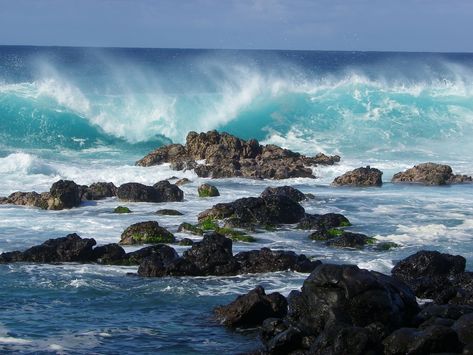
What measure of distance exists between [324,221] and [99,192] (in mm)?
8240

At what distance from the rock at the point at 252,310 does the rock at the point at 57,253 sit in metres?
5.32

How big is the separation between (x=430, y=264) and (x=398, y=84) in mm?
48108

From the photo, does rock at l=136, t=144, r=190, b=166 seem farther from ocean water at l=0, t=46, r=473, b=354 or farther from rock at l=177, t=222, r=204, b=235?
rock at l=177, t=222, r=204, b=235

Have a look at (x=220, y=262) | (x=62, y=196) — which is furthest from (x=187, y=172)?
(x=220, y=262)

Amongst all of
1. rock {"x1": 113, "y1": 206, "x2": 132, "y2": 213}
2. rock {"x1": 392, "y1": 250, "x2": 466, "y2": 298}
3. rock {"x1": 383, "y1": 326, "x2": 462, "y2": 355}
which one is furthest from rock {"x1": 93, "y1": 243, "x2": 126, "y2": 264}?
rock {"x1": 383, "y1": 326, "x2": 462, "y2": 355}

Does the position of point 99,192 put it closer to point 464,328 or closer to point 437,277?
point 437,277

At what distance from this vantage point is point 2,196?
2886 cm

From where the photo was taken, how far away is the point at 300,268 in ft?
60.8

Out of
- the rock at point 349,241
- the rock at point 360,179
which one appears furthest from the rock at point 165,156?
the rock at point 349,241

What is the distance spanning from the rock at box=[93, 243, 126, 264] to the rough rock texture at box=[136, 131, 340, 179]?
13.7 m

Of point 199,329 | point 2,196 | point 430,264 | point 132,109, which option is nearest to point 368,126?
point 132,109

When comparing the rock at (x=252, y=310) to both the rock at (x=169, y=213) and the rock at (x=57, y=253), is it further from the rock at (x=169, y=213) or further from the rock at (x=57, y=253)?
the rock at (x=169, y=213)

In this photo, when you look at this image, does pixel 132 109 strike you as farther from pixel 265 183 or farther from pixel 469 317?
pixel 469 317

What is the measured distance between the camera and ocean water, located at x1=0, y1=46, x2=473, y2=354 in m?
15.2
